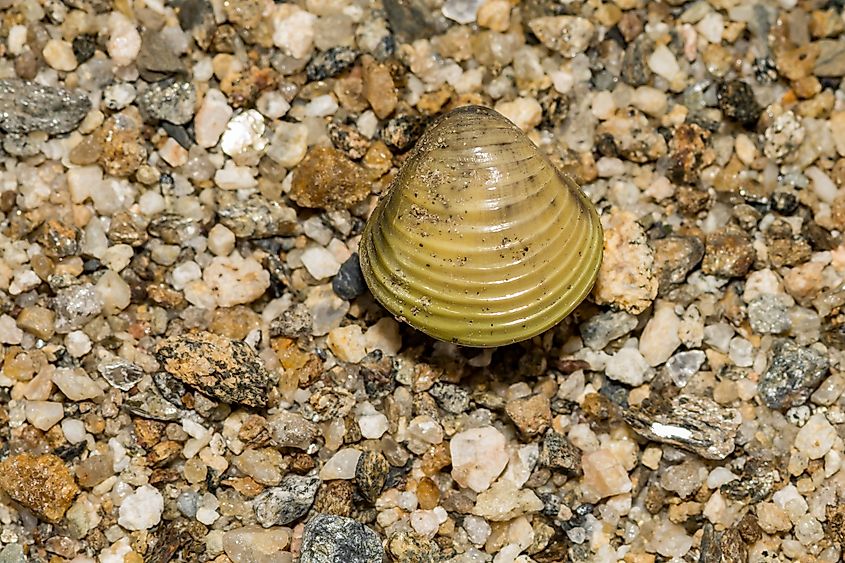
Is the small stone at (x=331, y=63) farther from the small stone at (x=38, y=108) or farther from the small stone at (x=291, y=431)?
the small stone at (x=291, y=431)

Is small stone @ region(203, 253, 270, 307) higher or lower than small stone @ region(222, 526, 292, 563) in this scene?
higher

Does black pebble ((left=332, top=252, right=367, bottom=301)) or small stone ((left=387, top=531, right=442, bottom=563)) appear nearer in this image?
small stone ((left=387, top=531, right=442, bottom=563))

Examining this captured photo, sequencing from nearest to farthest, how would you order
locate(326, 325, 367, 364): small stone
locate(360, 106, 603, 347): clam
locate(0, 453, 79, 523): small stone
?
locate(360, 106, 603, 347): clam < locate(0, 453, 79, 523): small stone < locate(326, 325, 367, 364): small stone

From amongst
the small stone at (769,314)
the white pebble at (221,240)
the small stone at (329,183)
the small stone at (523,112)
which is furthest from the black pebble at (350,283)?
the small stone at (769,314)

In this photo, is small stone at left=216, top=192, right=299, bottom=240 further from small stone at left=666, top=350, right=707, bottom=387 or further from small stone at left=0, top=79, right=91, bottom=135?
small stone at left=666, top=350, right=707, bottom=387

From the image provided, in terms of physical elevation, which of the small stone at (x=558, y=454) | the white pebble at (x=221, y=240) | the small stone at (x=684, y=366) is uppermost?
the white pebble at (x=221, y=240)

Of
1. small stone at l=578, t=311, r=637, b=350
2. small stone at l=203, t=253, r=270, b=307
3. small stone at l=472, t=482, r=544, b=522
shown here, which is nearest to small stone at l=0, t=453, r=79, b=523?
small stone at l=203, t=253, r=270, b=307

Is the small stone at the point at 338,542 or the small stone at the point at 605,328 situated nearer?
the small stone at the point at 338,542
